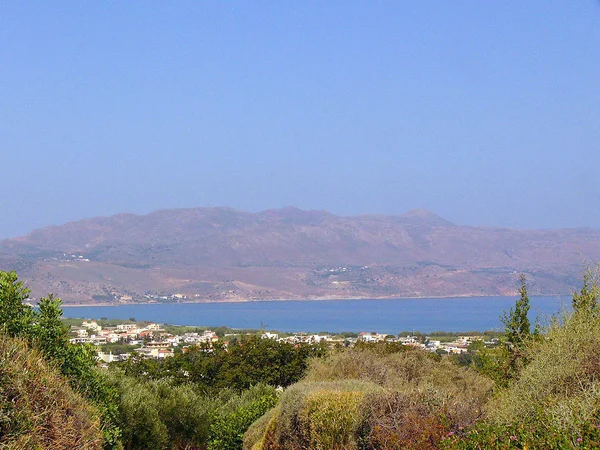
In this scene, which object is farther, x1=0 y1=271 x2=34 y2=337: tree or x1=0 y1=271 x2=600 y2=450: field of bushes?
x1=0 y1=271 x2=34 y2=337: tree

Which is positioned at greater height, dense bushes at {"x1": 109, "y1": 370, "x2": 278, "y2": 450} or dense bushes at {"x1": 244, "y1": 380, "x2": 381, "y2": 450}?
dense bushes at {"x1": 244, "y1": 380, "x2": 381, "y2": 450}

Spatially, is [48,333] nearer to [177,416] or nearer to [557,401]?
[557,401]

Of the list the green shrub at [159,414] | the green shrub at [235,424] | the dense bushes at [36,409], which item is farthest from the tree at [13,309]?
the green shrub at [235,424]

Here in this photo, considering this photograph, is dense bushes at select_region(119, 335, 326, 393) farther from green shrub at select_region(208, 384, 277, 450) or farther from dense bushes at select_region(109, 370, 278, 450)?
green shrub at select_region(208, 384, 277, 450)

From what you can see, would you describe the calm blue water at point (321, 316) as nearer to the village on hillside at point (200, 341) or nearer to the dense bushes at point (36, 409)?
the village on hillside at point (200, 341)

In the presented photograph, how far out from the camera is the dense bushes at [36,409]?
7.05 meters

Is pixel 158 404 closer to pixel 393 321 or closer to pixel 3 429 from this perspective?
pixel 3 429

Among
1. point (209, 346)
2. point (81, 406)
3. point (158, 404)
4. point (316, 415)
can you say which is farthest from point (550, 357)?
point (209, 346)

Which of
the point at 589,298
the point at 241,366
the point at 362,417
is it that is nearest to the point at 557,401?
the point at 362,417

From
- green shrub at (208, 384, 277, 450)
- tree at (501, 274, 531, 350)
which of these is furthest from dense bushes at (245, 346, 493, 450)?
tree at (501, 274, 531, 350)

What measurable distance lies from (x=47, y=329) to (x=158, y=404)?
8.29 meters

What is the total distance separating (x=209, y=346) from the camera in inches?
1273

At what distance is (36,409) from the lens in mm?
7461

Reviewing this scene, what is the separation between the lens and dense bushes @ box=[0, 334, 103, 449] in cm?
705
